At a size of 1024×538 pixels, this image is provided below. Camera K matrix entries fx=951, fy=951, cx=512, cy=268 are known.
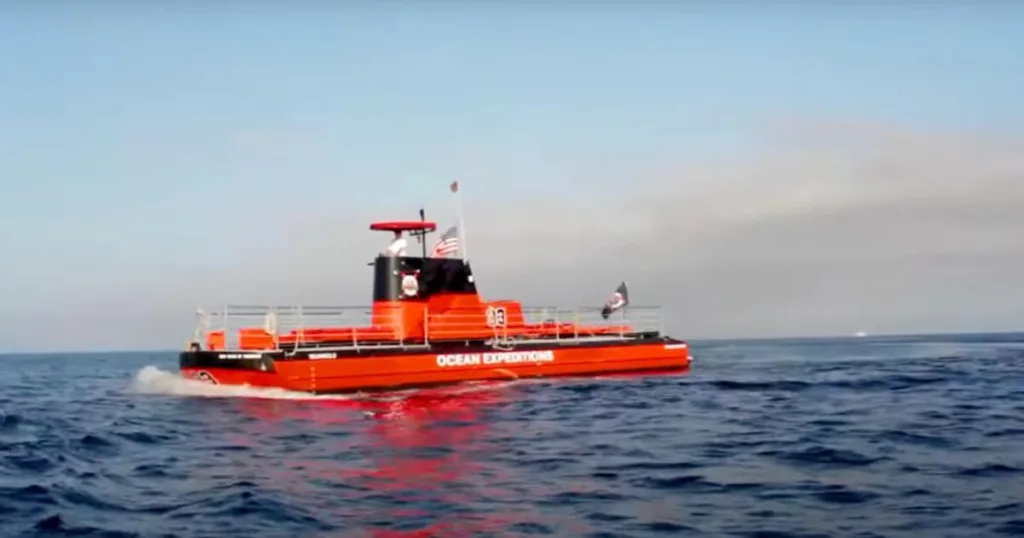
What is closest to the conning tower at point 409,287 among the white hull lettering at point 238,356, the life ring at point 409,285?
the life ring at point 409,285

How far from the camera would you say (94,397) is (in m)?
28.5

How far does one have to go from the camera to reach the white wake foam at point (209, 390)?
77.4 ft

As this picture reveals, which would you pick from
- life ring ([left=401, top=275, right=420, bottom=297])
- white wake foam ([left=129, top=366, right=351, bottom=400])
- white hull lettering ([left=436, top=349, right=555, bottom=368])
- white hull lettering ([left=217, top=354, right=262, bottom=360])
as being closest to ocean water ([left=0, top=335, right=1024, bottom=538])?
white wake foam ([left=129, top=366, right=351, bottom=400])

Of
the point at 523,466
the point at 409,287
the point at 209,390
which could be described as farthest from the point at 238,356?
the point at 523,466

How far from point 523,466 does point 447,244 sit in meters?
18.0

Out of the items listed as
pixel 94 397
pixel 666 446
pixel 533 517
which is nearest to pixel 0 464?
pixel 533 517

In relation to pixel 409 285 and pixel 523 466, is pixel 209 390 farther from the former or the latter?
pixel 523 466

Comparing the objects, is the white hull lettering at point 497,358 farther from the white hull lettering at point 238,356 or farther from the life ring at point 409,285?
the white hull lettering at point 238,356

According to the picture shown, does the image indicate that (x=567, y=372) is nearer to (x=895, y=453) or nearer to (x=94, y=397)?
(x=94, y=397)

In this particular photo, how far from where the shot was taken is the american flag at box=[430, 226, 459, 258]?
3008 centimetres

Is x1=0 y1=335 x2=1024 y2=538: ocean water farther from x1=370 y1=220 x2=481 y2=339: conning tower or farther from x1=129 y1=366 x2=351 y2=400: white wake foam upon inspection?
x1=370 y1=220 x2=481 y2=339: conning tower

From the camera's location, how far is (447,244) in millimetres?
30172

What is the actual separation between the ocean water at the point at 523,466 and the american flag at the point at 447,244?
24.8 feet

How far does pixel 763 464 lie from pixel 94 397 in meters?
22.6
